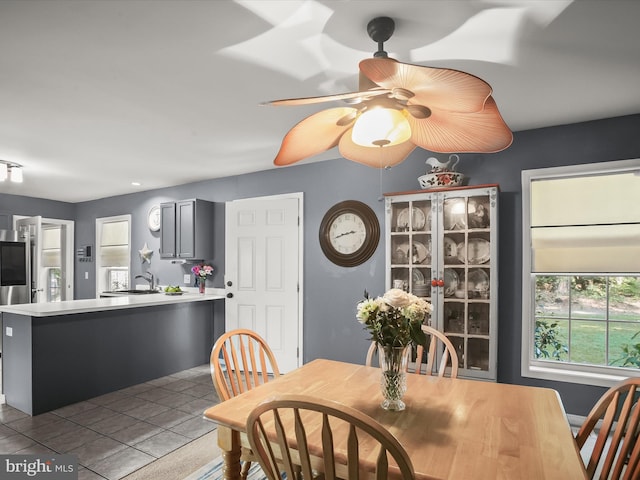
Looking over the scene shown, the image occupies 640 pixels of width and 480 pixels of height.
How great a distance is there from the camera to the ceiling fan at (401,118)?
104 cm

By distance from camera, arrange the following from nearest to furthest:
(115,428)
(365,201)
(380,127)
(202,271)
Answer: (380,127) < (115,428) < (365,201) < (202,271)

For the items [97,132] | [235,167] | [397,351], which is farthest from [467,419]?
[235,167]

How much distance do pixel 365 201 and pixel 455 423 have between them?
9.28 ft

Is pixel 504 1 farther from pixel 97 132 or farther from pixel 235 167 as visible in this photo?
pixel 235 167

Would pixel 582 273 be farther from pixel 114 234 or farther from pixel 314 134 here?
pixel 114 234

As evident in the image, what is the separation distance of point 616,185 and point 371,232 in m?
2.07

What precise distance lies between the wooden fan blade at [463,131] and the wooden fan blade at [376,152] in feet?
0.30

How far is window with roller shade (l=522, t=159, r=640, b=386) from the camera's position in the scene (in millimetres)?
2979

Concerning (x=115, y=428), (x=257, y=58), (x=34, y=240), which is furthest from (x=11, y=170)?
(x=257, y=58)

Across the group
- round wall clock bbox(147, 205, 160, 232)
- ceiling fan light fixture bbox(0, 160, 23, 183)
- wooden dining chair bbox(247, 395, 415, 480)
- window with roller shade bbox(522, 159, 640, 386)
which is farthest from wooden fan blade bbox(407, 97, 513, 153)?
round wall clock bbox(147, 205, 160, 232)

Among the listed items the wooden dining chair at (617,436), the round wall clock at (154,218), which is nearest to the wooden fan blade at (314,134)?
the wooden dining chair at (617,436)

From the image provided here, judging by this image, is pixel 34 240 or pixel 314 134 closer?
pixel 314 134

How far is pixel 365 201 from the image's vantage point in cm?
404

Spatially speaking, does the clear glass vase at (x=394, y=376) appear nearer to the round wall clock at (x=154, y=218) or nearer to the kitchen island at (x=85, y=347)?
the kitchen island at (x=85, y=347)
